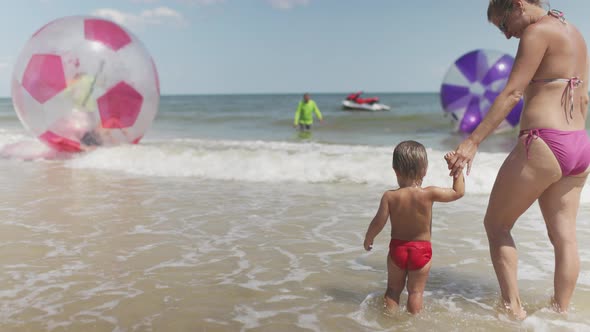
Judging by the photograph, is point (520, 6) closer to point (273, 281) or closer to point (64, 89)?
point (273, 281)

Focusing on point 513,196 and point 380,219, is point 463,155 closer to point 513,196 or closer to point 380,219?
point 513,196

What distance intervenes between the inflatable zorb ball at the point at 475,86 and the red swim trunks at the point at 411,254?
33.0 ft

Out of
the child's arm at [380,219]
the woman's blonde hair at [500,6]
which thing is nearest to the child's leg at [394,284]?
the child's arm at [380,219]

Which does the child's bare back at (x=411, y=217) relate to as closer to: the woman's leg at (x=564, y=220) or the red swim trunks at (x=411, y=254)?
the red swim trunks at (x=411, y=254)

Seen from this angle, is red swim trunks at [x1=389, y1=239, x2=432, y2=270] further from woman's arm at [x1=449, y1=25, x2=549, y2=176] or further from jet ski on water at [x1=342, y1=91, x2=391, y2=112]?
jet ski on water at [x1=342, y1=91, x2=391, y2=112]

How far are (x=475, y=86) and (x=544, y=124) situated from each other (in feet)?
34.7

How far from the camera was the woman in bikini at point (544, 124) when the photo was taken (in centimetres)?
256

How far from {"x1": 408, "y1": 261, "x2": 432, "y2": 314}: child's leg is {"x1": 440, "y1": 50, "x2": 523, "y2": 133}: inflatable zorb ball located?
32.9 ft

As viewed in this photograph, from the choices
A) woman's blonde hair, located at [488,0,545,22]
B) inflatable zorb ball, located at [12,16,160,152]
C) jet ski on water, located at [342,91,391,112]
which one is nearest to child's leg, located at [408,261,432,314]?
woman's blonde hair, located at [488,0,545,22]

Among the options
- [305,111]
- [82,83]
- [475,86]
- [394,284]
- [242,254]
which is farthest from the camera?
[305,111]

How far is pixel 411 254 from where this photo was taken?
2.81 metres

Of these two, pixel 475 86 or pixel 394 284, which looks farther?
pixel 475 86

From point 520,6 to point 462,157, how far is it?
0.77 meters

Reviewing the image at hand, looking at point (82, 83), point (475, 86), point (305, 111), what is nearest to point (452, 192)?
point (82, 83)
